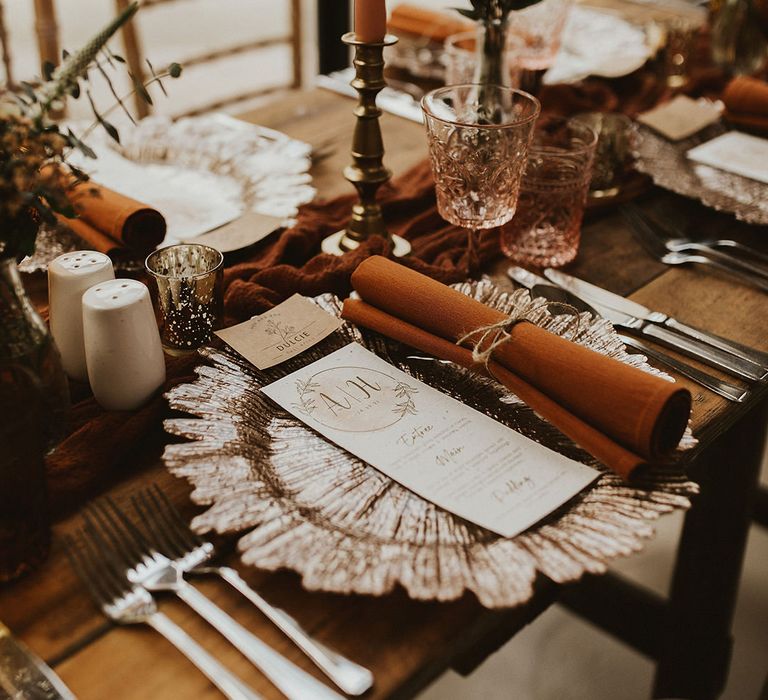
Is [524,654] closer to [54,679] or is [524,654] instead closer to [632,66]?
[632,66]

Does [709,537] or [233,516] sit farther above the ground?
[233,516]

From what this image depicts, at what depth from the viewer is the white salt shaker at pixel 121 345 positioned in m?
0.74

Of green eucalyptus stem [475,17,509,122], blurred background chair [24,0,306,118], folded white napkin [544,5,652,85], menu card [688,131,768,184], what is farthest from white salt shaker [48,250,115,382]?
blurred background chair [24,0,306,118]

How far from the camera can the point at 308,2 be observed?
464cm

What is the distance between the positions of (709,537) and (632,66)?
2.77 ft

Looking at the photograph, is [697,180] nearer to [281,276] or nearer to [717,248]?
[717,248]

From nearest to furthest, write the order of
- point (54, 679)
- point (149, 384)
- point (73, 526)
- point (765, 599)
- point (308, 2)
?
point (54, 679), point (73, 526), point (149, 384), point (765, 599), point (308, 2)

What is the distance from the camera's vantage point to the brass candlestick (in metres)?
0.98

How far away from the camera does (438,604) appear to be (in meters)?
0.62

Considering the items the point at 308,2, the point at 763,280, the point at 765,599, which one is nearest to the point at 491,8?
the point at 763,280

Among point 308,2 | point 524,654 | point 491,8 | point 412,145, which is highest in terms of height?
point 491,8

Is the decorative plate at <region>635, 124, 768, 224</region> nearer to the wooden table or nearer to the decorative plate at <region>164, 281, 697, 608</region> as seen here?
the wooden table

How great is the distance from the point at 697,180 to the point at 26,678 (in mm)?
1067

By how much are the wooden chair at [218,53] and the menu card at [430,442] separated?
1.24 metres
